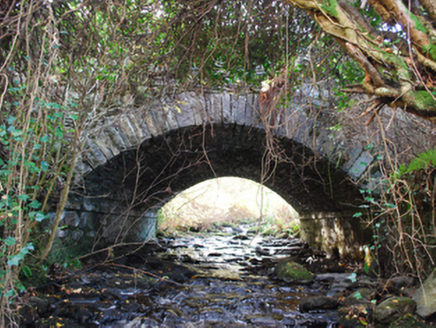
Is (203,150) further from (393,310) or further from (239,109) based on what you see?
(393,310)

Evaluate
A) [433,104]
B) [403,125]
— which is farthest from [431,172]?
[433,104]

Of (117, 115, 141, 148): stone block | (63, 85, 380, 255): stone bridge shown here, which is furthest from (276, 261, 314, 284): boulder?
(117, 115, 141, 148): stone block

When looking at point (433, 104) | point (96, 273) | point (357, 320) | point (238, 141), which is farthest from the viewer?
point (238, 141)

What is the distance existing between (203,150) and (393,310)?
93.5 inches

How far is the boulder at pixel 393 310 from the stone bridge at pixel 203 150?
4.18 feet

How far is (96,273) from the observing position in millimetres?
4109

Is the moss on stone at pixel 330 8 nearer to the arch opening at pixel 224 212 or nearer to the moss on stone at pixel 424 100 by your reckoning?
the moss on stone at pixel 424 100

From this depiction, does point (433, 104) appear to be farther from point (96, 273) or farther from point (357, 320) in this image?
point (96, 273)

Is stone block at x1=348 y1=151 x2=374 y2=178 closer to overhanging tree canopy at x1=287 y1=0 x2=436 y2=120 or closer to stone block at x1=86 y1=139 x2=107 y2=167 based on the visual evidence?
overhanging tree canopy at x1=287 y1=0 x2=436 y2=120

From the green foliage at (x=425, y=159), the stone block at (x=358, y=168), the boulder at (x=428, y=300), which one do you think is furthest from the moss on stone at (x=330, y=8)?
the stone block at (x=358, y=168)

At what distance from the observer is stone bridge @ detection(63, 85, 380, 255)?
12.7 feet

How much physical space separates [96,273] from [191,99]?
257 cm

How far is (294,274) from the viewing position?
4.59 meters

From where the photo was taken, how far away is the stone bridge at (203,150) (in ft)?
12.7
